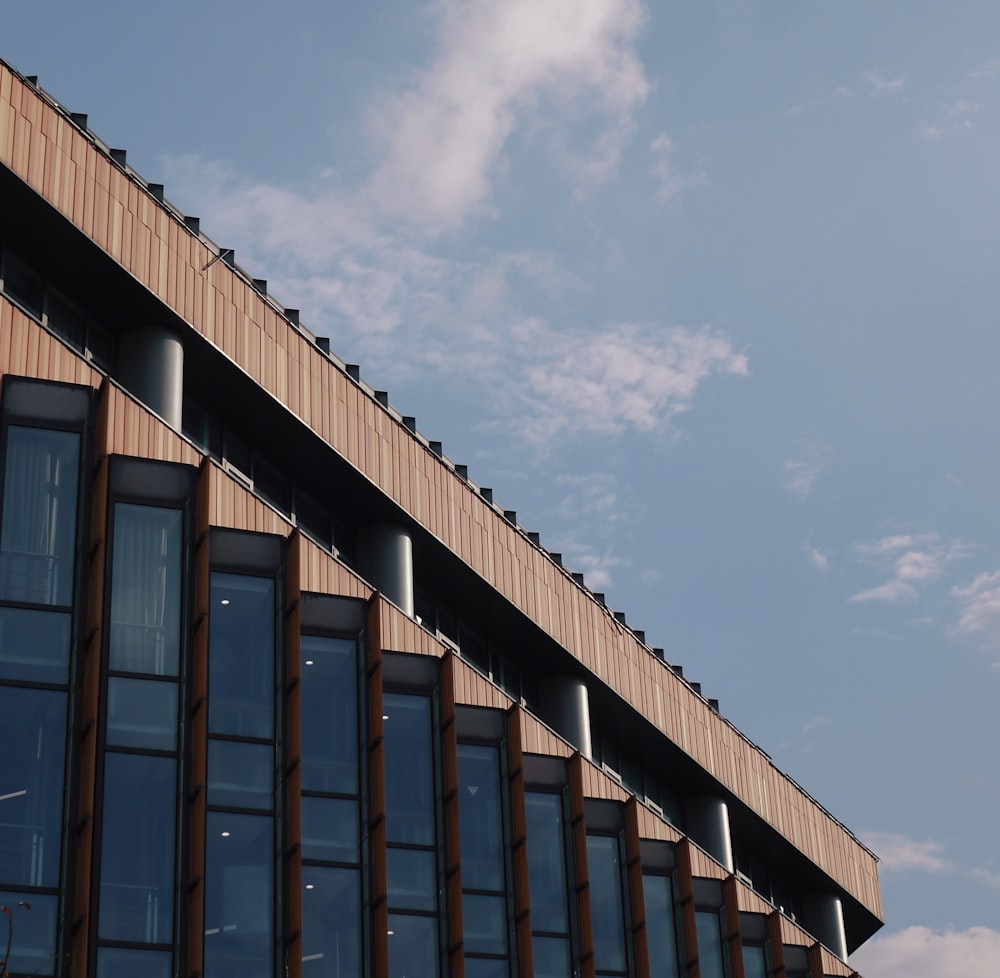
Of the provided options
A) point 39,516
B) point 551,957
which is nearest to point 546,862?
point 551,957

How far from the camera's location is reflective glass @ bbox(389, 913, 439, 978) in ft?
117

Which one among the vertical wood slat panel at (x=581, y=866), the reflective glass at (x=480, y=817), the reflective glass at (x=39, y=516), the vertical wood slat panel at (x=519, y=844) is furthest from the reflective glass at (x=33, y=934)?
the vertical wood slat panel at (x=581, y=866)

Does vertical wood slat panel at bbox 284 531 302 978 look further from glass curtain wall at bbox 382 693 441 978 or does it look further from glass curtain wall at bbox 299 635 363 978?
glass curtain wall at bbox 382 693 441 978

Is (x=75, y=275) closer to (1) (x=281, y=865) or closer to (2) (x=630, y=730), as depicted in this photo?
(1) (x=281, y=865)

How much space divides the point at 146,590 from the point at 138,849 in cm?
510

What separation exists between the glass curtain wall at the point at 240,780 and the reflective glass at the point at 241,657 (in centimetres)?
2

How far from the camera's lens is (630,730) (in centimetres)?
5456

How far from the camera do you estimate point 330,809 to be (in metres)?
35.9

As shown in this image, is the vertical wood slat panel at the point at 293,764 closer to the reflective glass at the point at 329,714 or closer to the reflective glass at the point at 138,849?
the reflective glass at the point at 329,714

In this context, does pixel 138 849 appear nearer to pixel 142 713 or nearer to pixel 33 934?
pixel 33 934

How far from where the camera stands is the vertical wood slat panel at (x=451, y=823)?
3700 cm

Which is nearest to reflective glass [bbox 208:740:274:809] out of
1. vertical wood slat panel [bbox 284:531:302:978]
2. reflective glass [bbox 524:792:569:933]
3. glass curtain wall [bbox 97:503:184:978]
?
vertical wood slat panel [bbox 284:531:302:978]

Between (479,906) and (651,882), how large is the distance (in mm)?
7523

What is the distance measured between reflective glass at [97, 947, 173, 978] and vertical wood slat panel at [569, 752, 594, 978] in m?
11.8
